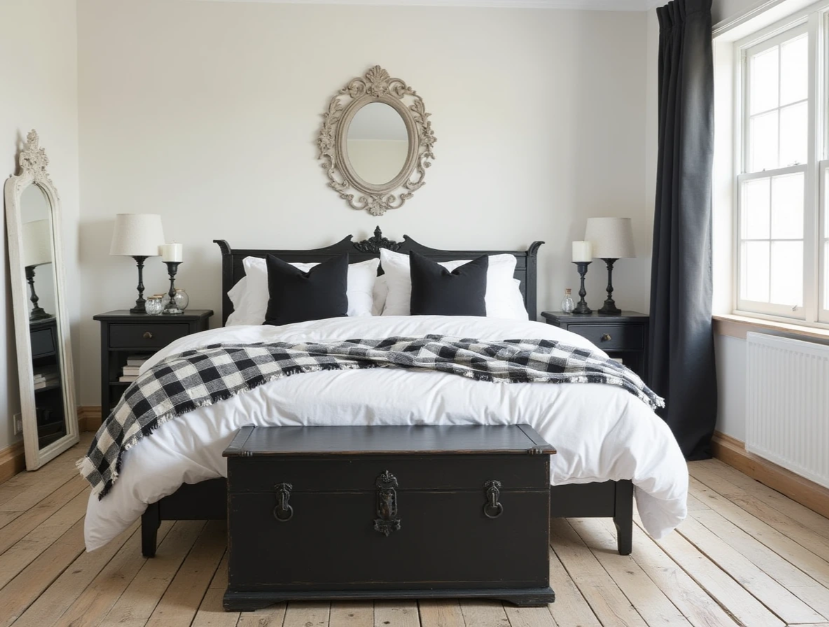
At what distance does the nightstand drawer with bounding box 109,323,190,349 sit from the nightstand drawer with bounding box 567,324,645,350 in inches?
89.5

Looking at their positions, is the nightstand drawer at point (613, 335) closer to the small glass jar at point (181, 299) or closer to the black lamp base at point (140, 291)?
the small glass jar at point (181, 299)

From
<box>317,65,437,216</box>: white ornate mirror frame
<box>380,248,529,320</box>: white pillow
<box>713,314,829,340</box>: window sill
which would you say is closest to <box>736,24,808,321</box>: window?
<box>713,314,829,340</box>: window sill

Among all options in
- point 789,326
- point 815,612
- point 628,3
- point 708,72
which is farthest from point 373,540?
point 628,3

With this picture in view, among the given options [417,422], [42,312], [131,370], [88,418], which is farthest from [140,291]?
[417,422]

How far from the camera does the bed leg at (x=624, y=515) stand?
2.58m

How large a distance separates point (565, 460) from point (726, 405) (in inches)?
75.0

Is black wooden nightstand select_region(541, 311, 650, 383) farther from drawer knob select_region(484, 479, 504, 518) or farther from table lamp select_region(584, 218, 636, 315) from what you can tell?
drawer knob select_region(484, 479, 504, 518)

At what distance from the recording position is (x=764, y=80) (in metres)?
3.85

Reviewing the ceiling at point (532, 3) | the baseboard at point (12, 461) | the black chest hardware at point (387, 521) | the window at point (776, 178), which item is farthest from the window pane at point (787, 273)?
the baseboard at point (12, 461)

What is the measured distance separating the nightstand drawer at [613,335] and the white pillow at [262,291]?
1201 millimetres

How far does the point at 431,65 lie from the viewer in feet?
15.3

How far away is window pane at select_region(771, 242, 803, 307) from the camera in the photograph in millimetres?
3557

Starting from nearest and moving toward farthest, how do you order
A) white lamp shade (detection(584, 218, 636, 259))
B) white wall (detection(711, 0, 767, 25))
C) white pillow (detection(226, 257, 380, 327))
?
white wall (detection(711, 0, 767, 25)) < white pillow (detection(226, 257, 380, 327)) < white lamp shade (detection(584, 218, 636, 259))

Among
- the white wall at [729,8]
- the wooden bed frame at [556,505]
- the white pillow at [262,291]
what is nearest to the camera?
the wooden bed frame at [556,505]
